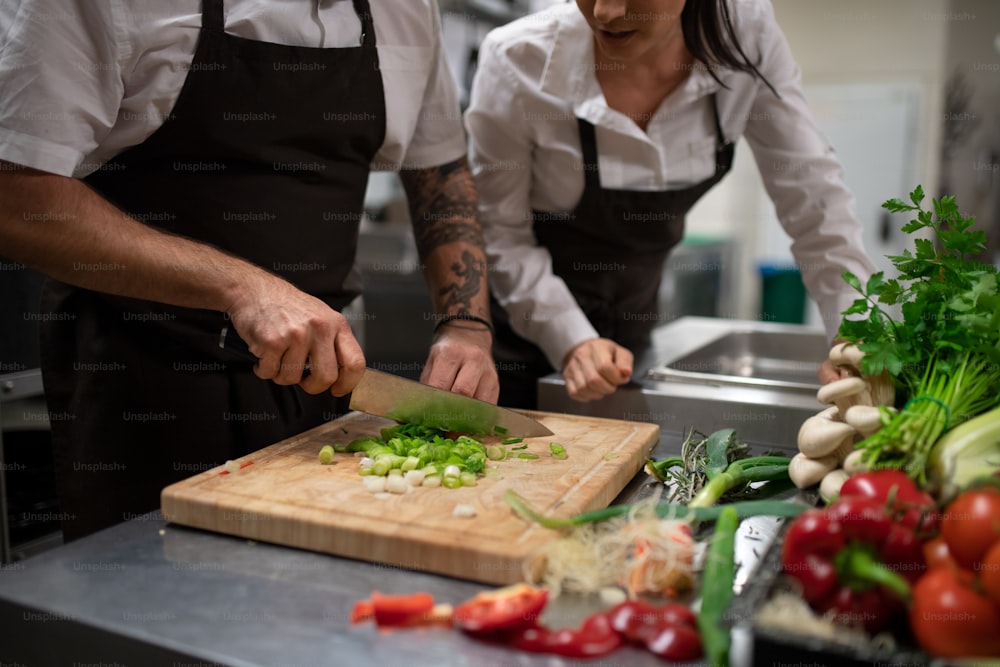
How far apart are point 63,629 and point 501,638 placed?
1.59 feet

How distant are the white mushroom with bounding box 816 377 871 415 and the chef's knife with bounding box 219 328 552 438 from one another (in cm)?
50

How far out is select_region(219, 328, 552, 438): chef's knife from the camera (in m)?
1.40

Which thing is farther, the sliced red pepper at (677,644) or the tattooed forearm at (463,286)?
the tattooed forearm at (463,286)

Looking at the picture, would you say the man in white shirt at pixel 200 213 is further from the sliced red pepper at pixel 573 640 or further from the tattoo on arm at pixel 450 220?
the sliced red pepper at pixel 573 640

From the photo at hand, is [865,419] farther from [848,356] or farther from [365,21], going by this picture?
[365,21]

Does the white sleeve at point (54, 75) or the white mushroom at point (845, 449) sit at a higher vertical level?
the white sleeve at point (54, 75)

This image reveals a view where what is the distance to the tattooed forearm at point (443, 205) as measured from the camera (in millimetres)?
1926

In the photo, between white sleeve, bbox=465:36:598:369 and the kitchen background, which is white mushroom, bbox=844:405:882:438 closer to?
white sleeve, bbox=465:36:598:369

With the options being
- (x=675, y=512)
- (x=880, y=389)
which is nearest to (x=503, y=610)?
(x=675, y=512)

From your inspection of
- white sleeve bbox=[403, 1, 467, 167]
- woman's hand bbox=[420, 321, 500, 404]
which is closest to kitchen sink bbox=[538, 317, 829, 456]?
woman's hand bbox=[420, 321, 500, 404]

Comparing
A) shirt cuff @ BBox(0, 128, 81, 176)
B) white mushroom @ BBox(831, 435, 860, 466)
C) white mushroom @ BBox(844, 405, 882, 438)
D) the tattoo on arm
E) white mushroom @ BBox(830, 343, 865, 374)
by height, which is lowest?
white mushroom @ BBox(831, 435, 860, 466)

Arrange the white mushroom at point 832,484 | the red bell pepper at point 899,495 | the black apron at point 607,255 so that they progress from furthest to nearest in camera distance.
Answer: the black apron at point 607,255 → the white mushroom at point 832,484 → the red bell pepper at point 899,495

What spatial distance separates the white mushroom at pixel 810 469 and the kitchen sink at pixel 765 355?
952 millimetres

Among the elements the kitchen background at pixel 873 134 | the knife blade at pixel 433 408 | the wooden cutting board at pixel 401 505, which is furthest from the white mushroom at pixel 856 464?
the kitchen background at pixel 873 134
